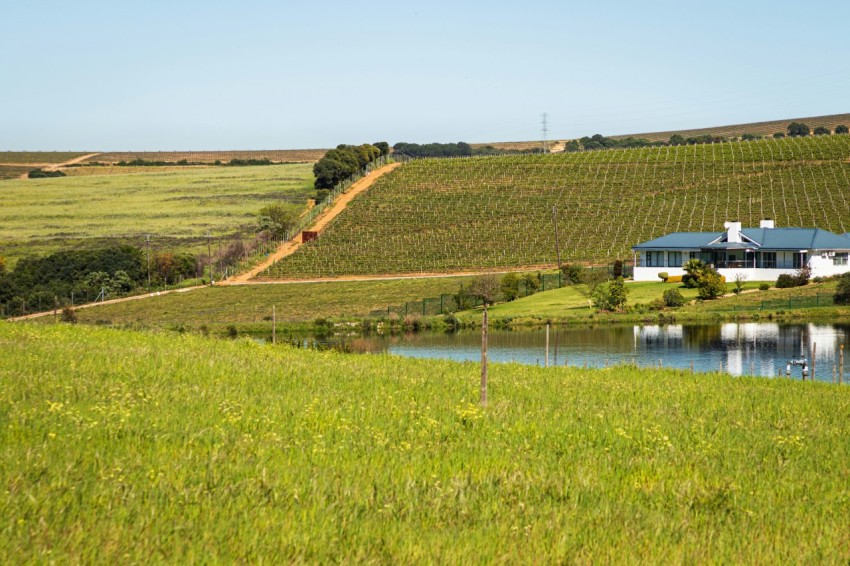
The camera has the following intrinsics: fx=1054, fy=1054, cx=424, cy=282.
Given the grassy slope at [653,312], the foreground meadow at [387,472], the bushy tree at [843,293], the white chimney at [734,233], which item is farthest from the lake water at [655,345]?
the white chimney at [734,233]

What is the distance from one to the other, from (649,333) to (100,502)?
168ft

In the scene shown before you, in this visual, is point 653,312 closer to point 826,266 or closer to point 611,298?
point 611,298

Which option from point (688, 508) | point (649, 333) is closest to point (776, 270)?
point (649, 333)

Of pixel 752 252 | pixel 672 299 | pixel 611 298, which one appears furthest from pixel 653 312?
pixel 752 252

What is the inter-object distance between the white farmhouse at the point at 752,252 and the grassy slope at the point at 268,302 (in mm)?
17027

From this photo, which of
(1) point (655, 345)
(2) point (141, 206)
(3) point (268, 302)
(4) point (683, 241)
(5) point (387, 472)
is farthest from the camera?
(2) point (141, 206)

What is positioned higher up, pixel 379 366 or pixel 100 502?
pixel 100 502

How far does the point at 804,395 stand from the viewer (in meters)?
26.7

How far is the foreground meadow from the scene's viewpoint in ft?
34.4

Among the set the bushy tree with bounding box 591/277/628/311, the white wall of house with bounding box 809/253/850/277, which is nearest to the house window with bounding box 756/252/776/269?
the white wall of house with bounding box 809/253/850/277

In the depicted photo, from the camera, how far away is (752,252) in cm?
8462

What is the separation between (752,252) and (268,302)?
39.0m

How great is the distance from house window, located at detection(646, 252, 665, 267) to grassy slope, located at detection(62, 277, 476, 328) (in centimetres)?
1582

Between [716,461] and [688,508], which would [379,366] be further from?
A: [688,508]
